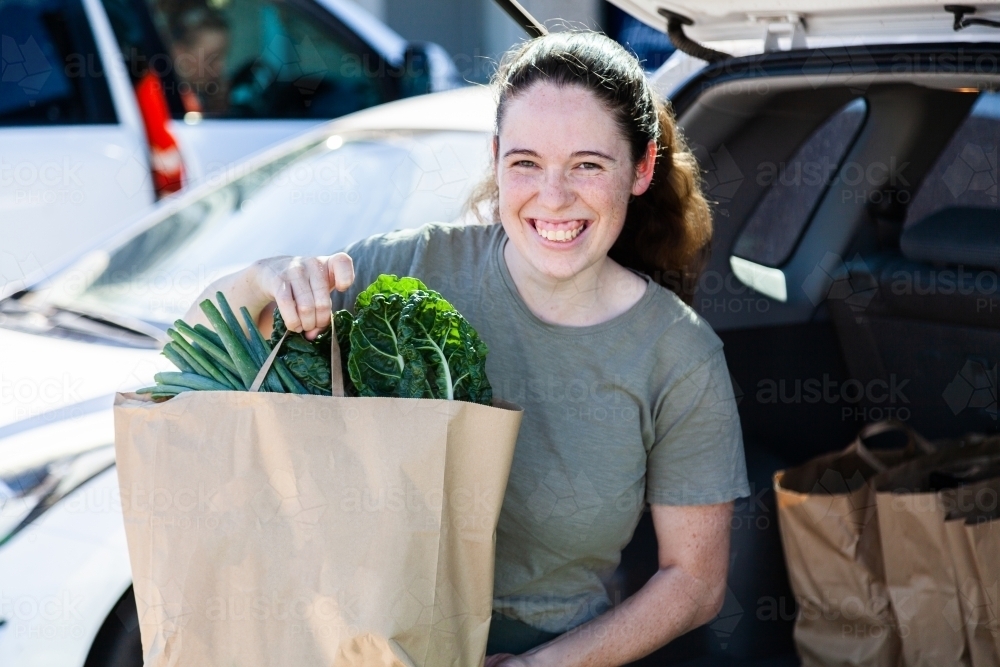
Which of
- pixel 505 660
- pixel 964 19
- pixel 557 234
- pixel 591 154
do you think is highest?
pixel 964 19

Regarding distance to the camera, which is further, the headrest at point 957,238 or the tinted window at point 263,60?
the tinted window at point 263,60

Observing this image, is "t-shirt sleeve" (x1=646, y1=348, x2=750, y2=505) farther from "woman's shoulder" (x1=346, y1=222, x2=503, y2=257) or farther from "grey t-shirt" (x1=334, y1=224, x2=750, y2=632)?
"woman's shoulder" (x1=346, y1=222, x2=503, y2=257)

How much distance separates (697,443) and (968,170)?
1.20 meters

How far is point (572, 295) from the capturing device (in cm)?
178

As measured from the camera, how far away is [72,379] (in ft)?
7.21

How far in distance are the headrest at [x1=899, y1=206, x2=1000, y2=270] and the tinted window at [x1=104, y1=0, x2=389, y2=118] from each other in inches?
142

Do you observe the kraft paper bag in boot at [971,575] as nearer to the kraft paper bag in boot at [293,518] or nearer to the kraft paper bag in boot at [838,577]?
the kraft paper bag in boot at [838,577]

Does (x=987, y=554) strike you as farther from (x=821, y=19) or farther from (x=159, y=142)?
(x=159, y=142)

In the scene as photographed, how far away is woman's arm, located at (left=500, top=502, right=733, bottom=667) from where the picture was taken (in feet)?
5.49

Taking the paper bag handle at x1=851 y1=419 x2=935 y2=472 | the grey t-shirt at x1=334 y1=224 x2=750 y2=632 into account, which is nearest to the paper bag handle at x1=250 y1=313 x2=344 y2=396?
the grey t-shirt at x1=334 y1=224 x2=750 y2=632

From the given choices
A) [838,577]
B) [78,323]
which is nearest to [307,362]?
[838,577]

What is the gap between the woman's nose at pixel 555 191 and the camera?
165cm

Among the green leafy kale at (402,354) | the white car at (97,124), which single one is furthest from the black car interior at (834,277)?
the white car at (97,124)

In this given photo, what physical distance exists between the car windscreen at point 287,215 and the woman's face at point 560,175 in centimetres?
96
